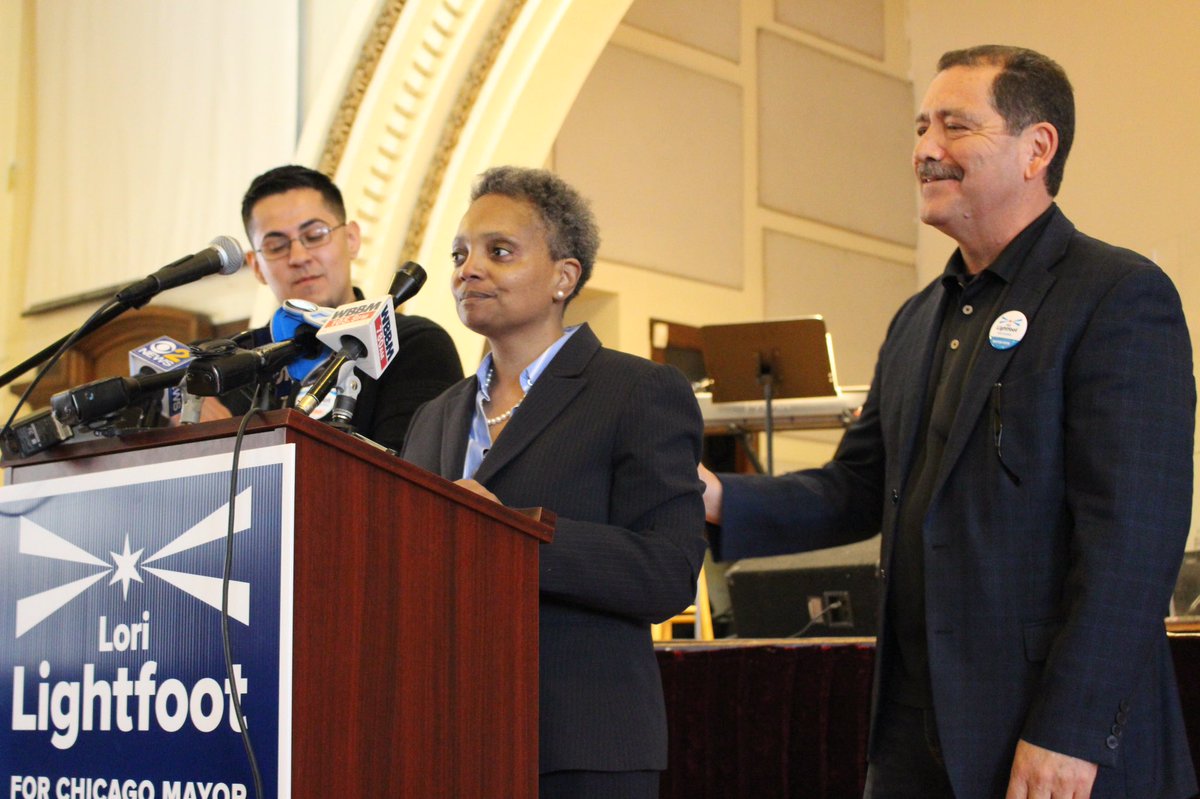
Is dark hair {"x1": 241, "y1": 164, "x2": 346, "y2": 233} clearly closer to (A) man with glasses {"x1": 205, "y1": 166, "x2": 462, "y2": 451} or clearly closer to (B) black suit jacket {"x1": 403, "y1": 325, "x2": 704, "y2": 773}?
(A) man with glasses {"x1": 205, "y1": 166, "x2": 462, "y2": 451}

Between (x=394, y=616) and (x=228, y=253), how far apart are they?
2.36 feet

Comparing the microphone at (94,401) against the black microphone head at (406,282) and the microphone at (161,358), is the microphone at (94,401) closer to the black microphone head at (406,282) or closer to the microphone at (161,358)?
the microphone at (161,358)

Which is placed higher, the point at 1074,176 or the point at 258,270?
the point at 1074,176

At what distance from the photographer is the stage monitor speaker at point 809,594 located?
356 cm

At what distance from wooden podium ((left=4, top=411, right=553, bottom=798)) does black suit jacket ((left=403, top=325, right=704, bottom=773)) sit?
0.51ft

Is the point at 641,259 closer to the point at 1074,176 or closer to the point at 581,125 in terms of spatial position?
the point at 581,125

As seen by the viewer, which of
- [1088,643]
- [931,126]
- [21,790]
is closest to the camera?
[21,790]

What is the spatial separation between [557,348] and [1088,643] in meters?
0.79

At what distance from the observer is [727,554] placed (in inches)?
78.7

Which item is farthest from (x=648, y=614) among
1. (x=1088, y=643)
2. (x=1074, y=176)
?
(x=1074, y=176)

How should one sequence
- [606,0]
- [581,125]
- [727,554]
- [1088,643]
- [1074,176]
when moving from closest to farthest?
[1088,643], [727,554], [606,0], [581,125], [1074,176]

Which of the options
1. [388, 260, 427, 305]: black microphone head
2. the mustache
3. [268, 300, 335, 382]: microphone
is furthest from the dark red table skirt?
[268, 300, 335, 382]: microphone

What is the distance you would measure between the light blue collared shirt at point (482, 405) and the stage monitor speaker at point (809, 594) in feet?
5.60

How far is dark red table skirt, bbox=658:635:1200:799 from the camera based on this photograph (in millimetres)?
2756
